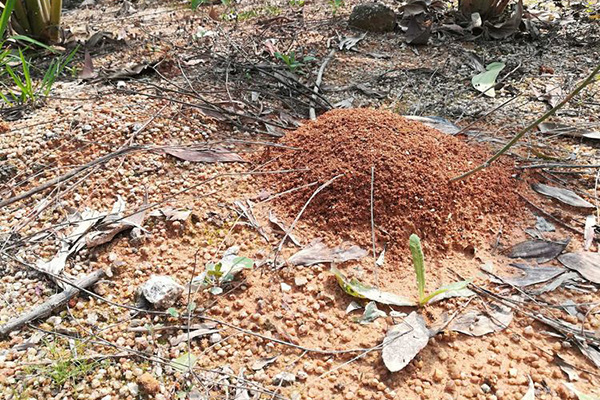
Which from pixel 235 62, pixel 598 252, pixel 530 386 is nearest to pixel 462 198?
pixel 598 252

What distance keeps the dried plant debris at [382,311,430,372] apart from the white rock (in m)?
0.69

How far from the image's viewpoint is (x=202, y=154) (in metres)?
2.12

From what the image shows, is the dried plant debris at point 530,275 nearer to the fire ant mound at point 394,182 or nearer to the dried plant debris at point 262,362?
the fire ant mound at point 394,182

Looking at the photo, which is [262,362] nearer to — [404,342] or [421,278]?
[404,342]

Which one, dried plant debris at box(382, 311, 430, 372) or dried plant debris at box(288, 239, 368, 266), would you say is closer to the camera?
dried plant debris at box(382, 311, 430, 372)

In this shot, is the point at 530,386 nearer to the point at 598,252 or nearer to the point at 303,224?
the point at 598,252

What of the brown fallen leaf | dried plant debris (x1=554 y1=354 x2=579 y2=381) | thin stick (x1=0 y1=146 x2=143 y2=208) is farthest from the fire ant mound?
the brown fallen leaf

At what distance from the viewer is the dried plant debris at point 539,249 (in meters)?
1.66

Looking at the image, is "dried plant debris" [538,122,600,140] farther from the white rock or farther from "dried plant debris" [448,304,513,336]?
the white rock

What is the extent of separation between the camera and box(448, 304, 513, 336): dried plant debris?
1.41 meters

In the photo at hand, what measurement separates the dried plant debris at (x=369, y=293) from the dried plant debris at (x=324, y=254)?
0.11 metres

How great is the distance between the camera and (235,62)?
9.02 feet

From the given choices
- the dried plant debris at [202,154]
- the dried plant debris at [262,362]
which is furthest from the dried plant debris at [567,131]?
the dried plant debris at [262,362]

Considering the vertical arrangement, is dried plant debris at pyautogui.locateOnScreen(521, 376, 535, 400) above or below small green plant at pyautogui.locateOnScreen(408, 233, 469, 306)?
below
